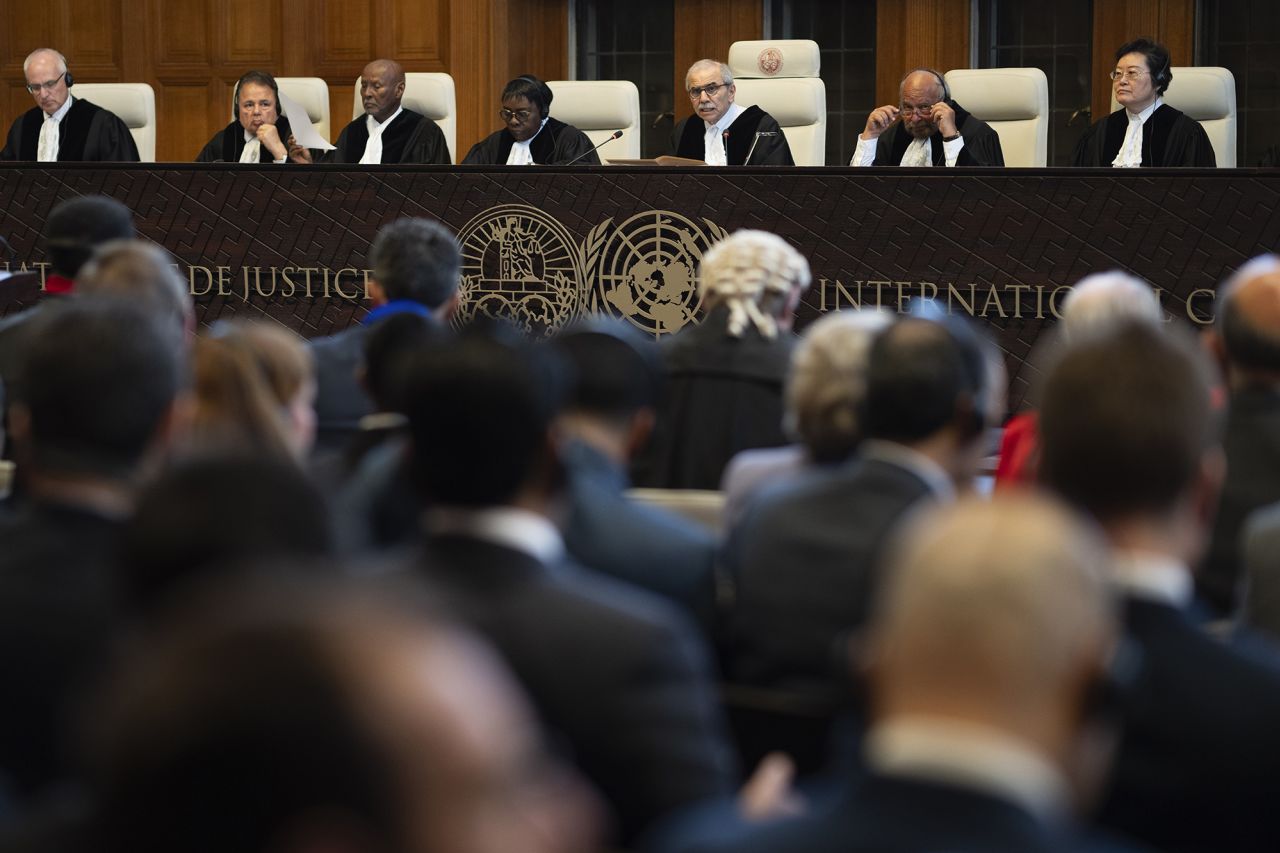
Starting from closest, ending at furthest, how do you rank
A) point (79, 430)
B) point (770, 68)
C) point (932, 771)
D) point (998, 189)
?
point (932, 771) < point (79, 430) < point (998, 189) < point (770, 68)

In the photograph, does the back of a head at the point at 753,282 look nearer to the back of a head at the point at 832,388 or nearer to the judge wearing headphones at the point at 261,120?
the back of a head at the point at 832,388

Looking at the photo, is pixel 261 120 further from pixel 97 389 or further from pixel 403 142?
pixel 97 389

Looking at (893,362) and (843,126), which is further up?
(843,126)

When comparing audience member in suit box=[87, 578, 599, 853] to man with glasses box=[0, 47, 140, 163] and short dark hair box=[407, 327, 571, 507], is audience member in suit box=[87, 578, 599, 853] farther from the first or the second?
man with glasses box=[0, 47, 140, 163]

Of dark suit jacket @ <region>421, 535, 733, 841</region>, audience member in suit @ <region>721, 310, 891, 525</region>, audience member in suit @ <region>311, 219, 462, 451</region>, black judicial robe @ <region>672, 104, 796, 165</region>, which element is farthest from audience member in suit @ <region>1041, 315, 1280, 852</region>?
black judicial robe @ <region>672, 104, 796, 165</region>

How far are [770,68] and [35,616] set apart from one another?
7.58m

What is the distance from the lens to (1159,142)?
8.06 m

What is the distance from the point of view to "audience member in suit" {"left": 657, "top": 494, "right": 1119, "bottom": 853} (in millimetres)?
1027

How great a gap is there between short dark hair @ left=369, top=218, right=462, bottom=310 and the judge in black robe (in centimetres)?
422

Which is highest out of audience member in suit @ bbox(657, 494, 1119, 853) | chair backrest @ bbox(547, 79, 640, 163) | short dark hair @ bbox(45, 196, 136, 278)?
chair backrest @ bbox(547, 79, 640, 163)

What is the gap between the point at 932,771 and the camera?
1.04 m

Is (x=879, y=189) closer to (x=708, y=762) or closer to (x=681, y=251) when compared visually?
(x=681, y=251)

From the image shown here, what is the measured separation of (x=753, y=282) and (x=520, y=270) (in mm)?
2956

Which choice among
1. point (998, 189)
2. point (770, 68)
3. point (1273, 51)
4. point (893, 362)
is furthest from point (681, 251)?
point (1273, 51)
